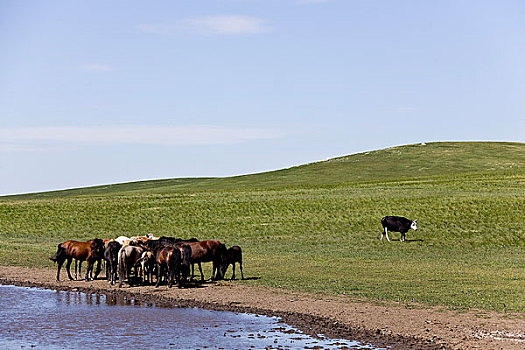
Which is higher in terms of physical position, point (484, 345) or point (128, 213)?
point (128, 213)

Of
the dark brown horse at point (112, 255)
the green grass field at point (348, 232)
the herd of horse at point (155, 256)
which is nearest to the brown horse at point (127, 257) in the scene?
the herd of horse at point (155, 256)

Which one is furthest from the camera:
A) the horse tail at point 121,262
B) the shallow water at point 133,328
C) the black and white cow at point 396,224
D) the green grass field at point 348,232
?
the black and white cow at point 396,224

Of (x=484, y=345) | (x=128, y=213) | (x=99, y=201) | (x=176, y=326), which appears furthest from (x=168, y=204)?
(x=484, y=345)

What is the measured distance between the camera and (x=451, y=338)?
57.6 feet

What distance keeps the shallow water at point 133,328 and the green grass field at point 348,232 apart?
574 cm

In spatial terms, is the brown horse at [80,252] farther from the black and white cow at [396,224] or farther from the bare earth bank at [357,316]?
the black and white cow at [396,224]

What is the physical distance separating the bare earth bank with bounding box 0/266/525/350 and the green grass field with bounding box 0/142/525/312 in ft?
5.16

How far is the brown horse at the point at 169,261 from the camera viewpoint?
26328mm

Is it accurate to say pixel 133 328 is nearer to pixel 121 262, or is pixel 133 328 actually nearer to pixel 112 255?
pixel 121 262

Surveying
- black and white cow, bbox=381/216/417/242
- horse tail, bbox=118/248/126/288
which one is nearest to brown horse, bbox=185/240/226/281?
horse tail, bbox=118/248/126/288

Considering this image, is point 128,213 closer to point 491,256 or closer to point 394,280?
point 491,256

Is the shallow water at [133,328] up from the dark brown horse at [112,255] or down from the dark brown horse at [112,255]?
down

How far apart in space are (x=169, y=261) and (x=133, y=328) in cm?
731

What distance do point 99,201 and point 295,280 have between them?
1972 inches
